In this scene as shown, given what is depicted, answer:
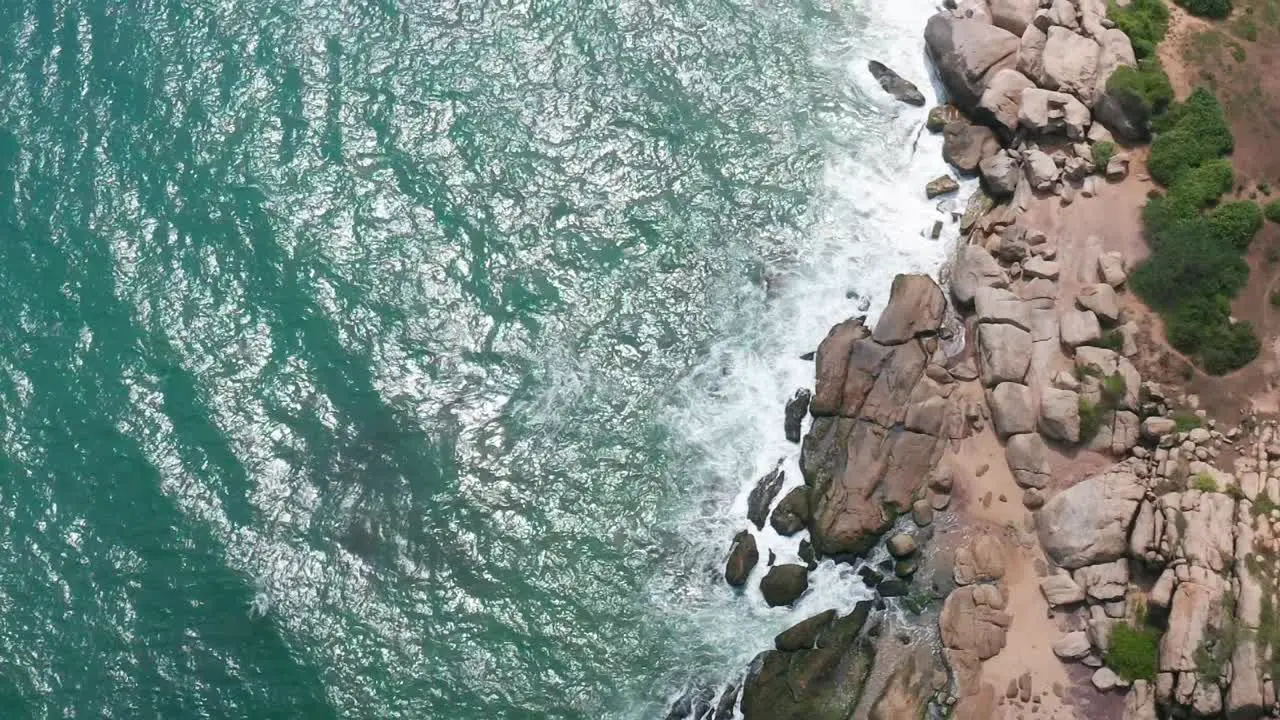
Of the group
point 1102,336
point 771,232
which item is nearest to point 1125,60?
point 1102,336

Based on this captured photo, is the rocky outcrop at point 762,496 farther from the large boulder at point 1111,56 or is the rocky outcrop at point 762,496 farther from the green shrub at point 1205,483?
the large boulder at point 1111,56

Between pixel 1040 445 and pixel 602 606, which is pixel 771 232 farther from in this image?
pixel 602 606

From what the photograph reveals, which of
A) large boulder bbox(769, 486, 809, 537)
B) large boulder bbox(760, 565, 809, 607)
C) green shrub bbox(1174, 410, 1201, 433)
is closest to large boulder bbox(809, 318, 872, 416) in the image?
large boulder bbox(769, 486, 809, 537)

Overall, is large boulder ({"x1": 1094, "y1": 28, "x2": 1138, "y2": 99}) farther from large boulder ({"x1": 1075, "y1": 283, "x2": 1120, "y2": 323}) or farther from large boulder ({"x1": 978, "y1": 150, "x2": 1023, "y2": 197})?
large boulder ({"x1": 1075, "y1": 283, "x2": 1120, "y2": 323})

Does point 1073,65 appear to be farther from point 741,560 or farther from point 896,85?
point 741,560

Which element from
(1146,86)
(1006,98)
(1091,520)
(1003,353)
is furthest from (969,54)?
(1091,520)

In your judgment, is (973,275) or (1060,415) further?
(973,275)
